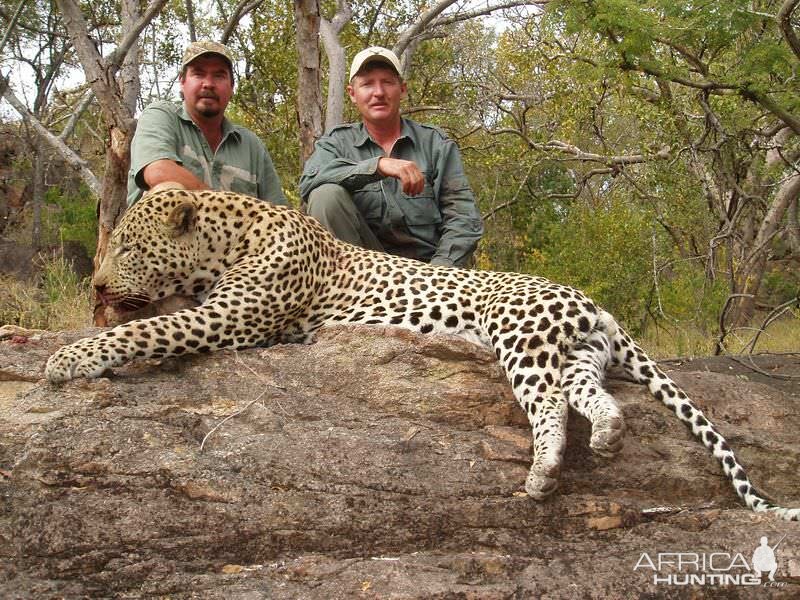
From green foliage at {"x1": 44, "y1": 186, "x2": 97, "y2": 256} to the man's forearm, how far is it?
13.8 m

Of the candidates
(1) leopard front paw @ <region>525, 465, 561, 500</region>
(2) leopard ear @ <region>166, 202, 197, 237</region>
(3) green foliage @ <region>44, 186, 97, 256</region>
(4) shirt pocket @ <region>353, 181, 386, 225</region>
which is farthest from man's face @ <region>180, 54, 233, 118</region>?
(3) green foliage @ <region>44, 186, 97, 256</region>

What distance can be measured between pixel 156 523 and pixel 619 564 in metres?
2.12

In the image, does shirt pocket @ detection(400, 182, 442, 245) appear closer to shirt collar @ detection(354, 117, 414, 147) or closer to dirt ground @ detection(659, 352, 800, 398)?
shirt collar @ detection(354, 117, 414, 147)

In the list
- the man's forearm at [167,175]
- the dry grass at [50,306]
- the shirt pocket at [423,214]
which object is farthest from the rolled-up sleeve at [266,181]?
the dry grass at [50,306]

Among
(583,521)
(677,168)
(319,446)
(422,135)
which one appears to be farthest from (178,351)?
(677,168)

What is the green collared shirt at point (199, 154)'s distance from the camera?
20.9 feet

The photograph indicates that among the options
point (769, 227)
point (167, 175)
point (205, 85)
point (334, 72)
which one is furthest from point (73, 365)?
point (769, 227)

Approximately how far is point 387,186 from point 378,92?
0.83 metres

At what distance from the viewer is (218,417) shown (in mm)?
4461

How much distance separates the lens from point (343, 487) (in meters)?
4.02

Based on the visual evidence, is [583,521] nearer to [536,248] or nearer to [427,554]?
[427,554]

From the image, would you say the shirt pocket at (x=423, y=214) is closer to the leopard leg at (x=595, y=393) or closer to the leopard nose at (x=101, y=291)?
the leopard leg at (x=595, y=393)

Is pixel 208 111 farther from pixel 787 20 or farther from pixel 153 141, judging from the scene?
pixel 787 20

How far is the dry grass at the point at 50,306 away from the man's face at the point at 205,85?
5447mm
